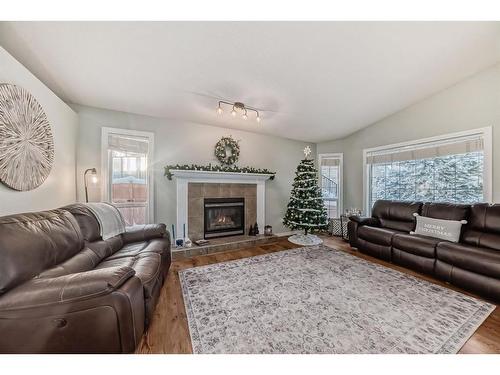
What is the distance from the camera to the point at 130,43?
2.09 m

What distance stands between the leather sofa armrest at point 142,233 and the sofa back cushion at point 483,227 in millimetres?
4127

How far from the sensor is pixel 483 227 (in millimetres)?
2629

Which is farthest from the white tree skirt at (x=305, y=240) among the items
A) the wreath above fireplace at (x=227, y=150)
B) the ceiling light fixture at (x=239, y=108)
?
the ceiling light fixture at (x=239, y=108)

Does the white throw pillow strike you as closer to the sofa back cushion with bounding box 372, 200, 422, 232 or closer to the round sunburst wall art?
the sofa back cushion with bounding box 372, 200, 422, 232

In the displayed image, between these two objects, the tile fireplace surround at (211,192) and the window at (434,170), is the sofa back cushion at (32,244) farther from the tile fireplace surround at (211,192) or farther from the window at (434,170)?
the window at (434,170)

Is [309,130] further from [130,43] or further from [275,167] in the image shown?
[130,43]

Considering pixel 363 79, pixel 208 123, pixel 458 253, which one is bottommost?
pixel 458 253

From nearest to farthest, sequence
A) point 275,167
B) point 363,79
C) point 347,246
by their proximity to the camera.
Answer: point 363,79
point 347,246
point 275,167

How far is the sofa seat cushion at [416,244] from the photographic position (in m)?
2.65

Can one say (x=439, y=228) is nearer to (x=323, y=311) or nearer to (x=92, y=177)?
(x=323, y=311)

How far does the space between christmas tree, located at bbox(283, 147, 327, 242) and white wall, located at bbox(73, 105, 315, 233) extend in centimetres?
74
